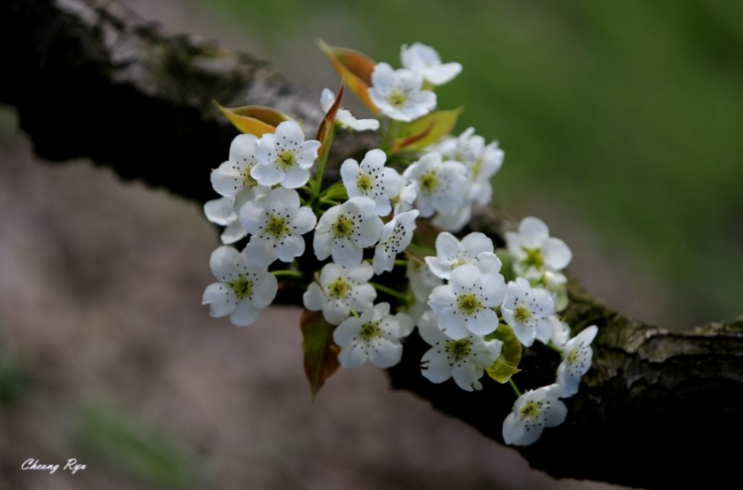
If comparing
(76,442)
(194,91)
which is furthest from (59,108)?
(76,442)

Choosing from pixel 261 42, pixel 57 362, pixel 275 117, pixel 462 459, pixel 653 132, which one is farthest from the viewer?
pixel 653 132

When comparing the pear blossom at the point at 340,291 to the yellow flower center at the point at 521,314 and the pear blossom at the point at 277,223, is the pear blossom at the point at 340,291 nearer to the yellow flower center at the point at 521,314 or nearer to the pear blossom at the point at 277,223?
the pear blossom at the point at 277,223

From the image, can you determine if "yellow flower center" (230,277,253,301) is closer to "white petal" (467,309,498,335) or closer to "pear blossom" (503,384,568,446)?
"white petal" (467,309,498,335)

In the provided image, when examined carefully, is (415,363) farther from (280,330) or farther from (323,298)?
(280,330)

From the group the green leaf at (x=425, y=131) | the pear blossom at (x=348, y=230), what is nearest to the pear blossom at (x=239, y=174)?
the pear blossom at (x=348, y=230)

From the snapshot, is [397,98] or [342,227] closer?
[342,227]

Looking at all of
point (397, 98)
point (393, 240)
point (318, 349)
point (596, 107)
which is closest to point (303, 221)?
point (393, 240)

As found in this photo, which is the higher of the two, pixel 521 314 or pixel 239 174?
pixel 239 174

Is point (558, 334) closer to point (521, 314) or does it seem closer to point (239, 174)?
point (521, 314)
